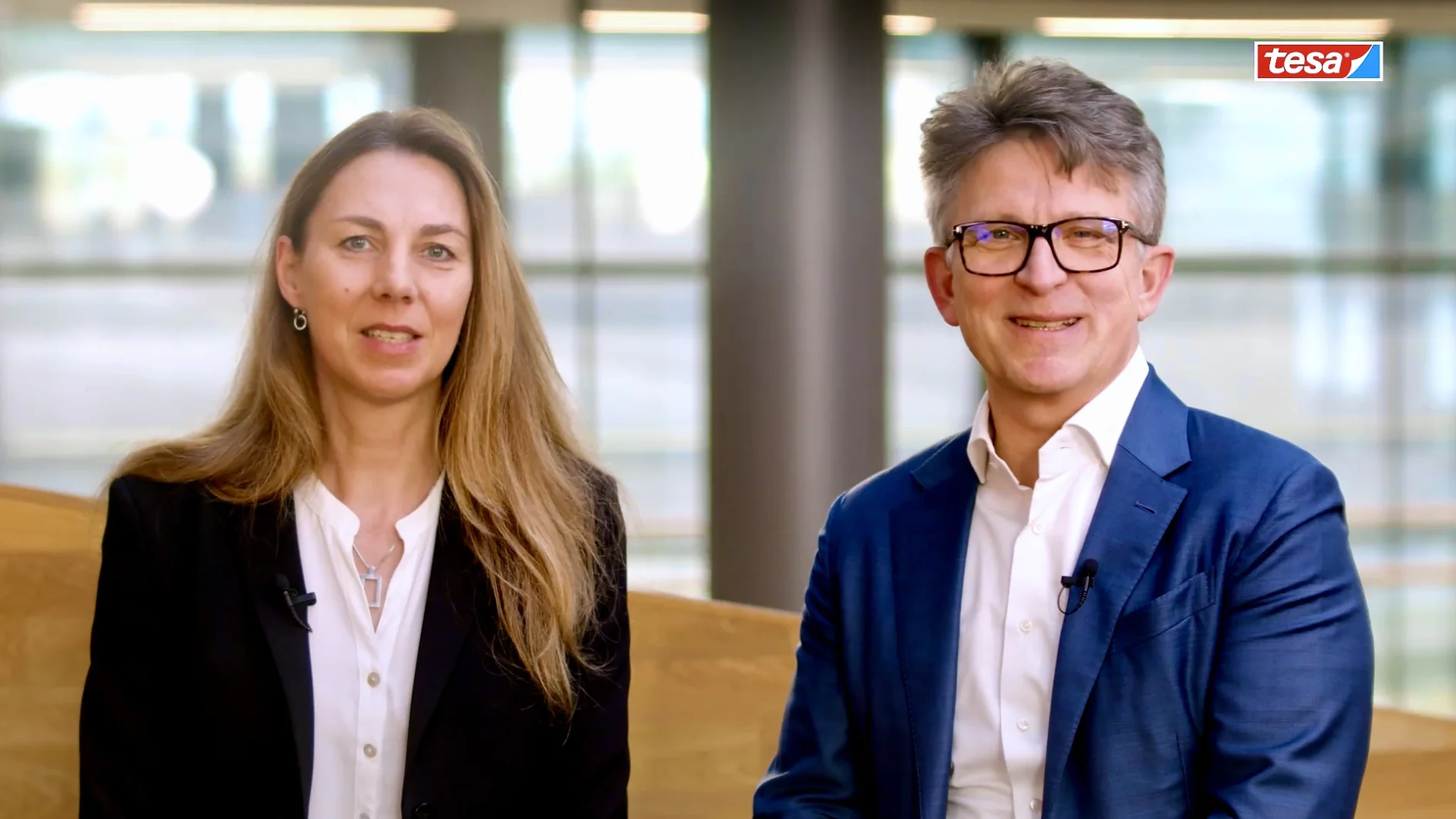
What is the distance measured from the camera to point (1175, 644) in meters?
1.57

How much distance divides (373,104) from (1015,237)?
3.55m

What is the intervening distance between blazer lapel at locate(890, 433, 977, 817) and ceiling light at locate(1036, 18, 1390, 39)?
3593 millimetres

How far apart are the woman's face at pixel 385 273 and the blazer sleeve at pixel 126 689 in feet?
1.19

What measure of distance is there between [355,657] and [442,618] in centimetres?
12

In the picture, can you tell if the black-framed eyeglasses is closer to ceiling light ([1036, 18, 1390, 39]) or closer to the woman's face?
the woman's face

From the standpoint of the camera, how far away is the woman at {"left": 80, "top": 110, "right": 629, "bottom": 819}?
1848mm

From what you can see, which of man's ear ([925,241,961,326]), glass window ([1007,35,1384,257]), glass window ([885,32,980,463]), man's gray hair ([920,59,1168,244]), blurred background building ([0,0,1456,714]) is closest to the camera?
man's gray hair ([920,59,1168,244])

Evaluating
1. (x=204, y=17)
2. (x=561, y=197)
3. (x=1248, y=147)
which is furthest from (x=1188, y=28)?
(x=204, y=17)

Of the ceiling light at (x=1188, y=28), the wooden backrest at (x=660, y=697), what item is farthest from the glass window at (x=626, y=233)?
the wooden backrest at (x=660, y=697)

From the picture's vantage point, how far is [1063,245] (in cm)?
166

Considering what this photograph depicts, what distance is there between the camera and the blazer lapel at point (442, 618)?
6.07ft

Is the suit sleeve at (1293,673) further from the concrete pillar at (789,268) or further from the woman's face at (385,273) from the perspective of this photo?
the concrete pillar at (789,268)

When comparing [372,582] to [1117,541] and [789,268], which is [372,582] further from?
[789,268]

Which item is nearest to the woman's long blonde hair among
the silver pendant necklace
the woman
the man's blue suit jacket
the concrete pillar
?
the woman
